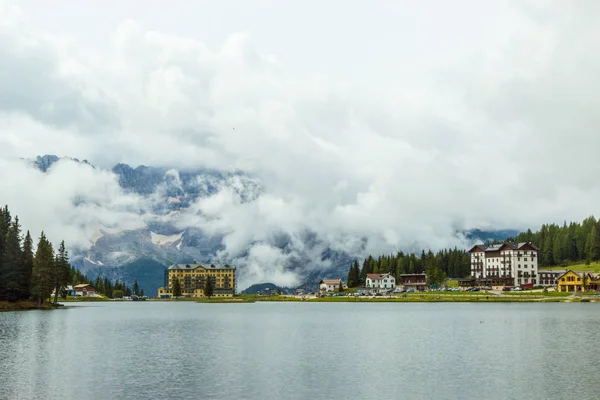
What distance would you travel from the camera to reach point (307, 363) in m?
66.9

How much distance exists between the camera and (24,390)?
51.2m

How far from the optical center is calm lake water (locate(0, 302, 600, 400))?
2004 inches

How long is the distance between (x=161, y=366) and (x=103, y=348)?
805 inches

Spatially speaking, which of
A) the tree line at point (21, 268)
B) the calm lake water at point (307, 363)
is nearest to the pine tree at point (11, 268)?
the tree line at point (21, 268)

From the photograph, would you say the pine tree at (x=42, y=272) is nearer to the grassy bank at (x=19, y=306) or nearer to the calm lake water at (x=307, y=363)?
the grassy bank at (x=19, y=306)

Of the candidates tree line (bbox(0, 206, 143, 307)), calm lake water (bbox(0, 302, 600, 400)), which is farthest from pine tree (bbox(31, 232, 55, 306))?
calm lake water (bbox(0, 302, 600, 400))

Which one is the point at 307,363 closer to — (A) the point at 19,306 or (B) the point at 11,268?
(B) the point at 11,268

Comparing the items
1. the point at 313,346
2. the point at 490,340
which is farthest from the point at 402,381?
the point at 490,340

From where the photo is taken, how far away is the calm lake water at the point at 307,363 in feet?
167

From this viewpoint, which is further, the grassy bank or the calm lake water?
the grassy bank

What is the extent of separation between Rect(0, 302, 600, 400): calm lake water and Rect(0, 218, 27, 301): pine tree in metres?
73.0

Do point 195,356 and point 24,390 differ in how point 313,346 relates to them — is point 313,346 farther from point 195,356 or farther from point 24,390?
point 24,390

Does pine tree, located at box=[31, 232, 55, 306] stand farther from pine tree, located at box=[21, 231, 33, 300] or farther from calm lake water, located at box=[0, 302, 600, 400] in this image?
calm lake water, located at box=[0, 302, 600, 400]

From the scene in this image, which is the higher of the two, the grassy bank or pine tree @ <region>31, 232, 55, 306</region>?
pine tree @ <region>31, 232, 55, 306</region>
